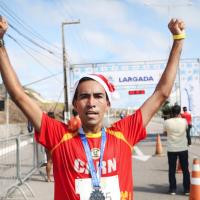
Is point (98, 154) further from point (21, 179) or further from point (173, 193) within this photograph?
point (21, 179)

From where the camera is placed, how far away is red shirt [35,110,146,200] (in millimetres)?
2537

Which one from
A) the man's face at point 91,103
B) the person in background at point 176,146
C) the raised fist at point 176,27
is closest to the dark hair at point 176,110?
the person in background at point 176,146

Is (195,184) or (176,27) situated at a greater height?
(176,27)

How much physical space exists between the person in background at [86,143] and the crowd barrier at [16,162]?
515 cm

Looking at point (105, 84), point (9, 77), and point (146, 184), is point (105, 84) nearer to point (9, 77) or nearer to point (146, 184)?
point (9, 77)

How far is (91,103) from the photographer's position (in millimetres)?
2555

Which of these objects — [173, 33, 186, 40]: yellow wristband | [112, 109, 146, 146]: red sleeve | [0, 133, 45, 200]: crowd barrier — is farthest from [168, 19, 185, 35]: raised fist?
[0, 133, 45, 200]: crowd barrier

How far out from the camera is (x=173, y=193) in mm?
8125

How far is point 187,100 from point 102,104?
1887 cm

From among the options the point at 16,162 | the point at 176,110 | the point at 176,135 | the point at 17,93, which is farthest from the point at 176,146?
the point at 17,93

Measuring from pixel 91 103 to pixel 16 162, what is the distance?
21.7ft

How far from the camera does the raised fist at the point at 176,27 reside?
288 cm

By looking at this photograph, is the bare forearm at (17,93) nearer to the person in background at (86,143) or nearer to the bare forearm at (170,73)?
the person in background at (86,143)

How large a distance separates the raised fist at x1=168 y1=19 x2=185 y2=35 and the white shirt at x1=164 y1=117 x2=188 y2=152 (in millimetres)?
5419
